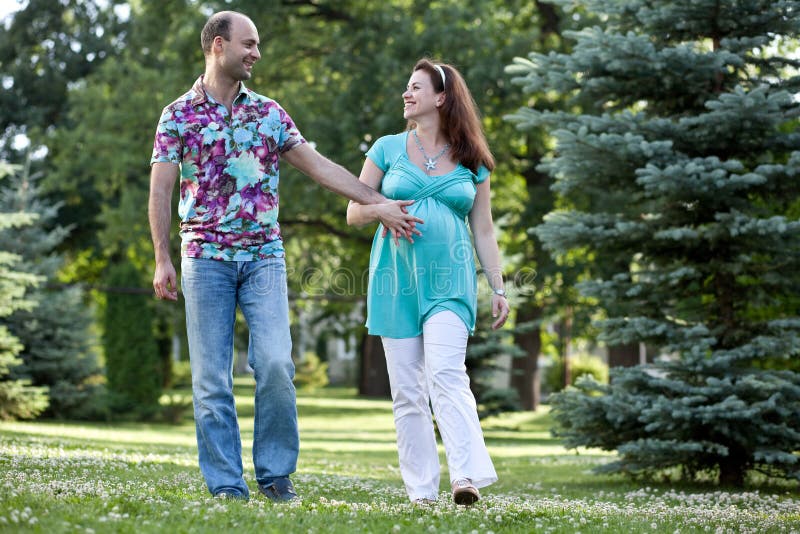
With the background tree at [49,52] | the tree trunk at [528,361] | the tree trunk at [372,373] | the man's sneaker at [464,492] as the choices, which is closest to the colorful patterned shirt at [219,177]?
the man's sneaker at [464,492]

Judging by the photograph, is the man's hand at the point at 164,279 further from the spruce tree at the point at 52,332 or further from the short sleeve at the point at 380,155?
the spruce tree at the point at 52,332

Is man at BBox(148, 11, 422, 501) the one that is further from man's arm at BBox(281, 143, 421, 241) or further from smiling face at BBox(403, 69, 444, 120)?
smiling face at BBox(403, 69, 444, 120)

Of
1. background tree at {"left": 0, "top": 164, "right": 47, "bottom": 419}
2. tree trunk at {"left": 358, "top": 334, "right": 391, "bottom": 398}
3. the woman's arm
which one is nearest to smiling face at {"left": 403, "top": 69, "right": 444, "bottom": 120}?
the woman's arm

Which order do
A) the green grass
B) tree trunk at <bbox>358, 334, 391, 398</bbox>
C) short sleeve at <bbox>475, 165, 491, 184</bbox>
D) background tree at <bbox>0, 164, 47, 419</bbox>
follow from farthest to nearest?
tree trunk at <bbox>358, 334, 391, 398</bbox> < background tree at <bbox>0, 164, 47, 419</bbox> < short sleeve at <bbox>475, 165, 491, 184</bbox> < the green grass

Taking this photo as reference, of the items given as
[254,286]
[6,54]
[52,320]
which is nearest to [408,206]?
[254,286]

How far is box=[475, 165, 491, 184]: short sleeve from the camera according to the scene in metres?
5.42

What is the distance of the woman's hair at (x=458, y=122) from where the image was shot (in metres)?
5.35

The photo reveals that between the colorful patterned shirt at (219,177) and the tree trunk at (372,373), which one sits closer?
the colorful patterned shirt at (219,177)

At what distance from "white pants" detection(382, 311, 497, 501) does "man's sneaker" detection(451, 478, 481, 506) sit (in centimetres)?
3

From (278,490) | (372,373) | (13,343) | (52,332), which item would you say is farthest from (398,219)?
(372,373)

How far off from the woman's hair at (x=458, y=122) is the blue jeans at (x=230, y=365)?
1.19m

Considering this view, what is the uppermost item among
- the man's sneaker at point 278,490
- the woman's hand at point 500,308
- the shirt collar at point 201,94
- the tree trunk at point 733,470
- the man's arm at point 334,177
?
the shirt collar at point 201,94

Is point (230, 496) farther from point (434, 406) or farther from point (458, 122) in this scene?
point (458, 122)

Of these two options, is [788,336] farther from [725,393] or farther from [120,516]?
[120,516]
